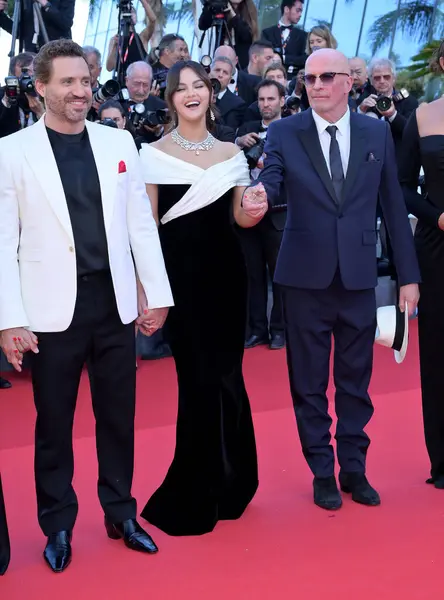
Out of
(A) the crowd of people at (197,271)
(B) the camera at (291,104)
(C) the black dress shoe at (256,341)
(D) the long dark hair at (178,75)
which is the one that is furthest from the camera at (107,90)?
(D) the long dark hair at (178,75)

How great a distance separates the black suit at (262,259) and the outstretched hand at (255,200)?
2.99 m

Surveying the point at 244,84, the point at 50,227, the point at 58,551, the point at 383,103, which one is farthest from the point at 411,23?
the point at 58,551

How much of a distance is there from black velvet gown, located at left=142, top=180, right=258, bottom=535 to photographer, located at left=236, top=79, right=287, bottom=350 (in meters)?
2.72

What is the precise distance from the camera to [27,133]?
3086mm

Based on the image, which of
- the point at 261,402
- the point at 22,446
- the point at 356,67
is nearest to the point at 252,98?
the point at 356,67

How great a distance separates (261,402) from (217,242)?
76.4 inches

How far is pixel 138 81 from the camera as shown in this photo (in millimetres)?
6516

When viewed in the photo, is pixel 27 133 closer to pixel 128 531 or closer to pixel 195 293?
pixel 195 293

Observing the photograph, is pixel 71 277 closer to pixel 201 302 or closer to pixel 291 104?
pixel 201 302

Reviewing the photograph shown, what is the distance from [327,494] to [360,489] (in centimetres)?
14

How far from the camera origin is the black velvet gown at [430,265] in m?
3.69

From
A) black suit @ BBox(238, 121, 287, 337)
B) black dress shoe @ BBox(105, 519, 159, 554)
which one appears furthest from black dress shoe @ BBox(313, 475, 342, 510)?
black suit @ BBox(238, 121, 287, 337)

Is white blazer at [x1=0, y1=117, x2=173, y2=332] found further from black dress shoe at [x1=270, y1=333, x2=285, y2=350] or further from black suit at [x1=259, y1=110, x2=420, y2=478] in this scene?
black dress shoe at [x1=270, y1=333, x2=285, y2=350]

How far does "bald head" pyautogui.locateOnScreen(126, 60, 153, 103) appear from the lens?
6512mm
